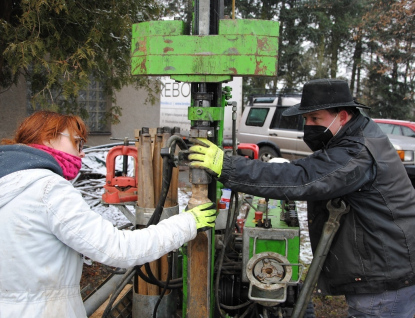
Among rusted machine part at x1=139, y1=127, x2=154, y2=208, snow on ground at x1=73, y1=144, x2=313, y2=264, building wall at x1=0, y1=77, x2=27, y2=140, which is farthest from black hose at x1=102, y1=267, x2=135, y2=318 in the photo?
building wall at x1=0, y1=77, x2=27, y2=140

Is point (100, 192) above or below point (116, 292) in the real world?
below

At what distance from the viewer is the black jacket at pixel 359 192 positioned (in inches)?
81.0

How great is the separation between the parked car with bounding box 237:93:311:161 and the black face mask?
834 centimetres

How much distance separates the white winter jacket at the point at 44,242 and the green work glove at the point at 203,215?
1.27ft

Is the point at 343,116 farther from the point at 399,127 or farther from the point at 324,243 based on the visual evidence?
the point at 399,127

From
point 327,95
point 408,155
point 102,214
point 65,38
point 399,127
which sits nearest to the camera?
point 327,95

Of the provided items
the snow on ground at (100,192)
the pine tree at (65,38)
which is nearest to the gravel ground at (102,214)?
the snow on ground at (100,192)

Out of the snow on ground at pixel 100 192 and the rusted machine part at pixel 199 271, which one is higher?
the rusted machine part at pixel 199 271

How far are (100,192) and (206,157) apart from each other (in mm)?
4979

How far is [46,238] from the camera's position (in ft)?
5.40

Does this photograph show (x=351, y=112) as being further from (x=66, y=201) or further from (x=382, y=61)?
(x=382, y=61)

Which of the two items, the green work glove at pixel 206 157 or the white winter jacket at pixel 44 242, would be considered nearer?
the white winter jacket at pixel 44 242

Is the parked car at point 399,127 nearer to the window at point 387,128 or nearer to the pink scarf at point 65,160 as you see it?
the window at point 387,128

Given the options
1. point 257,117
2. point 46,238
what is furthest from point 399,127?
point 46,238
